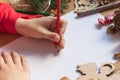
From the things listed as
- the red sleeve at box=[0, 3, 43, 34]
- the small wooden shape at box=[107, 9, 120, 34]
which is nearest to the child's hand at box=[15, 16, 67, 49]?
the red sleeve at box=[0, 3, 43, 34]

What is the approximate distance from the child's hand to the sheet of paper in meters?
0.02

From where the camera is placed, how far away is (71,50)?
70 centimetres

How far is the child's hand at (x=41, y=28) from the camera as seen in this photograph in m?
0.70

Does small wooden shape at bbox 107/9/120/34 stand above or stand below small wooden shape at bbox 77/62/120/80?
above

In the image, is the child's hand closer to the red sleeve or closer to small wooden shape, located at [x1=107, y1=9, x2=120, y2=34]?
the red sleeve

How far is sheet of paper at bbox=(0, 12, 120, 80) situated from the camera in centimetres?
66

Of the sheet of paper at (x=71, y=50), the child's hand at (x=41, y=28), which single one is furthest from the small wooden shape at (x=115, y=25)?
the child's hand at (x=41, y=28)

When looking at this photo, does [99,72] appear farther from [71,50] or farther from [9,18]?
[9,18]

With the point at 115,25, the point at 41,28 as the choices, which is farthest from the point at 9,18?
the point at 115,25

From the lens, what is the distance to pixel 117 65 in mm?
655

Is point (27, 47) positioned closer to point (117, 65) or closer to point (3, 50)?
point (3, 50)

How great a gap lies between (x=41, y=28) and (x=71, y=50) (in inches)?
3.5

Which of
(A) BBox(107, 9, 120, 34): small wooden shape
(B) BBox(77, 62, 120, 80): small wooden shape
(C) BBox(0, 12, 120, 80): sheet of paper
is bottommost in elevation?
(B) BBox(77, 62, 120, 80): small wooden shape

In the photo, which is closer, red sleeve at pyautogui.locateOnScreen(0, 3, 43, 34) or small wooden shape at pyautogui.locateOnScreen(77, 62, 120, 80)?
small wooden shape at pyautogui.locateOnScreen(77, 62, 120, 80)
